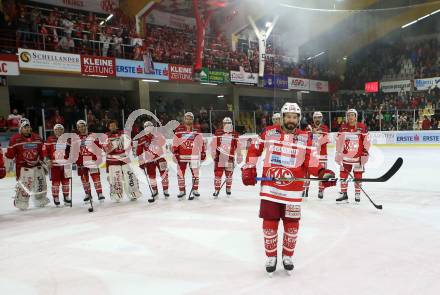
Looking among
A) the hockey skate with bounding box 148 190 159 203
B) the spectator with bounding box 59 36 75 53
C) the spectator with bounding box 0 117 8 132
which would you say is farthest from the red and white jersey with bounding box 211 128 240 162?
the spectator with bounding box 59 36 75 53

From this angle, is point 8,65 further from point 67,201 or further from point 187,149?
point 187,149

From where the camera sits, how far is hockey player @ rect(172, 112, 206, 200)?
24.4 ft

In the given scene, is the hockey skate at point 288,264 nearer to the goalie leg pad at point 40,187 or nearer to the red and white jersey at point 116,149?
the red and white jersey at point 116,149

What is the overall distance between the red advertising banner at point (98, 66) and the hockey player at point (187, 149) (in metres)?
7.27

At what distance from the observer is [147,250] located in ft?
14.3

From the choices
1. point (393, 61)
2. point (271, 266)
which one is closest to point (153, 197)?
point (271, 266)

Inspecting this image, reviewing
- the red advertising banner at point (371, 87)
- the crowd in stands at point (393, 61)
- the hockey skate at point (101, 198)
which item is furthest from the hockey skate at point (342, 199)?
the crowd in stands at point (393, 61)

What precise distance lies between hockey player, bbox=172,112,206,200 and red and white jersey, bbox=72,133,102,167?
4.51 feet

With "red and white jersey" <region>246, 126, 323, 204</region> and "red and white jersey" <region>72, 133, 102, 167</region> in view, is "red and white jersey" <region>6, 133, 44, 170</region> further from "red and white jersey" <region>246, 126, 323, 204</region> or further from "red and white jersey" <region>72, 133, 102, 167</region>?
A: "red and white jersey" <region>246, 126, 323, 204</region>

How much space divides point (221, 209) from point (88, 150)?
8.40ft

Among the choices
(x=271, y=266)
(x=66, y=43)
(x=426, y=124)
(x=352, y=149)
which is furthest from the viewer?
(x=426, y=124)

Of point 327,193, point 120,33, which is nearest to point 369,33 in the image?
point 120,33

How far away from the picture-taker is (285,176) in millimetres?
3521

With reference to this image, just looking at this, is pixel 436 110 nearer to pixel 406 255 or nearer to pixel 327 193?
pixel 327 193
